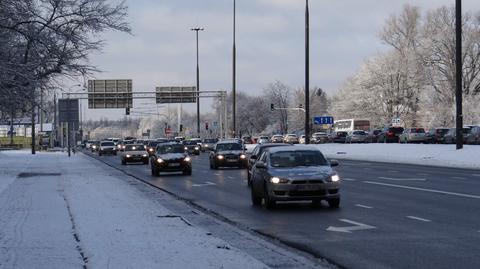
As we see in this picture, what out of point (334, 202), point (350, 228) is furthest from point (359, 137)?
point (350, 228)

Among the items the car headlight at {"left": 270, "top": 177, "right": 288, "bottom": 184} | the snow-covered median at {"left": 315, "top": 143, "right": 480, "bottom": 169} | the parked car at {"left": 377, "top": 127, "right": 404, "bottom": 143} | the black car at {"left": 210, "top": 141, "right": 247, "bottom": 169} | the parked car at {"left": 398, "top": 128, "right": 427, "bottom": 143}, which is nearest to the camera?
the car headlight at {"left": 270, "top": 177, "right": 288, "bottom": 184}

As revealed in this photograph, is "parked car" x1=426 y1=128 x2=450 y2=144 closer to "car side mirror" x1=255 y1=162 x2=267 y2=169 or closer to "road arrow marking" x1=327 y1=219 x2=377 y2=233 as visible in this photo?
"car side mirror" x1=255 y1=162 x2=267 y2=169

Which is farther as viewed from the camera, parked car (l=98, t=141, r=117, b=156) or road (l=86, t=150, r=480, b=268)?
parked car (l=98, t=141, r=117, b=156)

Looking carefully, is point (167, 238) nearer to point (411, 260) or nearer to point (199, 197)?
point (411, 260)

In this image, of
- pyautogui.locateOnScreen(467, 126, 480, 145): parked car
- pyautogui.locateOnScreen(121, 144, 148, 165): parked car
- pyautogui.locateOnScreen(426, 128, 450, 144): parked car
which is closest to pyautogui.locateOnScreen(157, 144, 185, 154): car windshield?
pyautogui.locateOnScreen(121, 144, 148, 165): parked car

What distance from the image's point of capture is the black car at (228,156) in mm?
40125

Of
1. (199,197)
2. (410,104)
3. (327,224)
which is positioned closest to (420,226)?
(327,224)

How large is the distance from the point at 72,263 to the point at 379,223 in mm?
6815

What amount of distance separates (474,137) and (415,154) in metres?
14.9

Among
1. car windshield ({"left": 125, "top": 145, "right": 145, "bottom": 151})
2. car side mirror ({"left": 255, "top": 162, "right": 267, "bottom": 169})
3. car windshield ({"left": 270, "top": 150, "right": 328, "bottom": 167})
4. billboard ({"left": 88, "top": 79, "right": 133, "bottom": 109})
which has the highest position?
billboard ({"left": 88, "top": 79, "right": 133, "bottom": 109})

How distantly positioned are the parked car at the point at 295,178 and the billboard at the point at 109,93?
207ft

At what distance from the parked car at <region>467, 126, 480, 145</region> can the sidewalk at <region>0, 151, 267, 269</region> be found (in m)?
46.2

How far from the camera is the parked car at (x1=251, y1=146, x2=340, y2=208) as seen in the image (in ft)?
56.3

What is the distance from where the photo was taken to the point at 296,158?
61.1 feet
